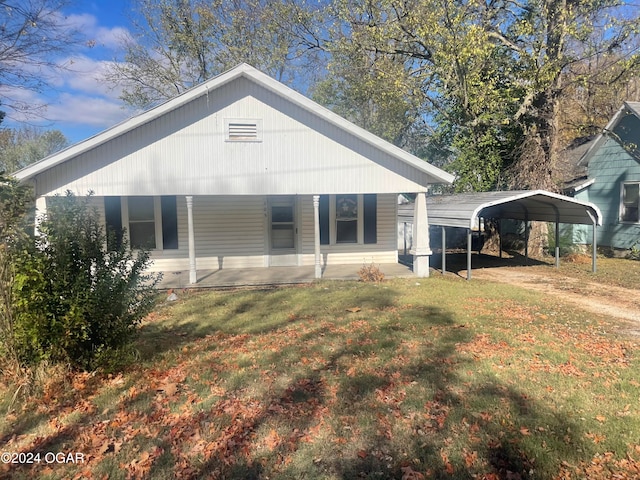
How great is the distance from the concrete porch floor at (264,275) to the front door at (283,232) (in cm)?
47

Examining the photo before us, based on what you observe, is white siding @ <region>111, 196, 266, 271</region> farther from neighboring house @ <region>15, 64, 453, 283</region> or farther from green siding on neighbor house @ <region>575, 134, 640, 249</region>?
green siding on neighbor house @ <region>575, 134, 640, 249</region>

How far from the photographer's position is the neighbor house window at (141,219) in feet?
38.7

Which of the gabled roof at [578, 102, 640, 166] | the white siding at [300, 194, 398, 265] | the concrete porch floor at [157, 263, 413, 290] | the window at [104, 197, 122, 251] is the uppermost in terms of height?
the gabled roof at [578, 102, 640, 166]

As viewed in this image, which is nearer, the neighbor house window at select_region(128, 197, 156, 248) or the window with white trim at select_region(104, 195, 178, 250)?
the window with white trim at select_region(104, 195, 178, 250)

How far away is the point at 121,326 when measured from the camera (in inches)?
190

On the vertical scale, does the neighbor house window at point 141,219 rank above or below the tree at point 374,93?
below

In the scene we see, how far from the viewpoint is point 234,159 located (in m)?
10.5

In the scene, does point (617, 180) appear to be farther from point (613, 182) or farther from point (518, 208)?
point (518, 208)

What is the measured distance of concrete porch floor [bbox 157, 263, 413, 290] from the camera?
34.5ft

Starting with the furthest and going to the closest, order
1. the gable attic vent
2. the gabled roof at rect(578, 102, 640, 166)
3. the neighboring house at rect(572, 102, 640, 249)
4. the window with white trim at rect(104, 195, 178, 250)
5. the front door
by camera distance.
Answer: the neighboring house at rect(572, 102, 640, 249), the gabled roof at rect(578, 102, 640, 166), the front door, the window with white trim at rect(104, 195, 178, 250), the gable attic vent

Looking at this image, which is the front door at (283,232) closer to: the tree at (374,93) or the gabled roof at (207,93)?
the gabled roof at (207,93)

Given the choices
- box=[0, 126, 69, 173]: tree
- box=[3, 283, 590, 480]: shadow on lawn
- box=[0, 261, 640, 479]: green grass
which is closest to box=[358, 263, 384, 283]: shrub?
box=[0, 261, 640, 479]: green grass

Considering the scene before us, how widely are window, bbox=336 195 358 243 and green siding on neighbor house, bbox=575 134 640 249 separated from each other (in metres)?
9.66

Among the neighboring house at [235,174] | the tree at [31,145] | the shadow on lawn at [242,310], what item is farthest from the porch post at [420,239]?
the tree at [31,145]
